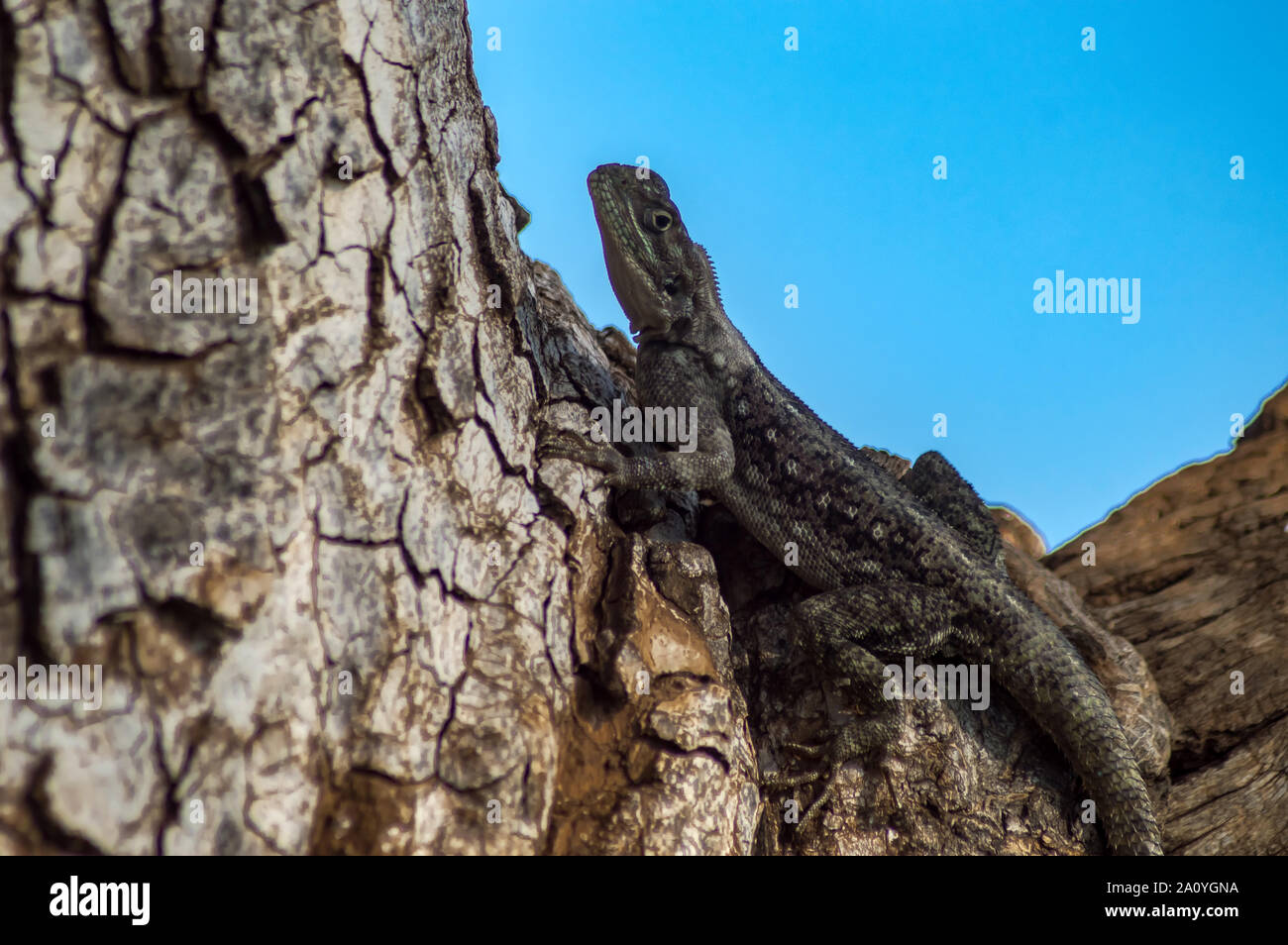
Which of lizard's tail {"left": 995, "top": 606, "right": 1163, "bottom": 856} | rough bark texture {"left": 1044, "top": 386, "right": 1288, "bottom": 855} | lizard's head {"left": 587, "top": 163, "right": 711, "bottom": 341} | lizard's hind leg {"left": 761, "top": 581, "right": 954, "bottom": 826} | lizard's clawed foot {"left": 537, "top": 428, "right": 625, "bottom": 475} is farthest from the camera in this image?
lizard's head {"left": 587, "top": 163, "right": 711, "bottom": 341}

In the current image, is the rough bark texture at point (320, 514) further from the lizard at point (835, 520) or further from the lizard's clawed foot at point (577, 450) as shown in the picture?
the lizard at point (835, 520)

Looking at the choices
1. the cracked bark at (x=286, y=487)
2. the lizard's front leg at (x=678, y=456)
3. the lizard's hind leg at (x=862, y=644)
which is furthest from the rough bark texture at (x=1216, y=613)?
the lizard's front leg at (x=678, y=456)

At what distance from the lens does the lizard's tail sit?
4172 mm

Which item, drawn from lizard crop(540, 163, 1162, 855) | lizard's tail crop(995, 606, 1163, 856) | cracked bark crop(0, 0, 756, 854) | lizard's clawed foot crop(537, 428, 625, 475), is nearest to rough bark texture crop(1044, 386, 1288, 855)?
lizard's tail crop(995, 606, 1163, 856)

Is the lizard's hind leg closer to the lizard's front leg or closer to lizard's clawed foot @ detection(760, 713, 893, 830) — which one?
lizard's clawed foot @ detection(760, 713, 893, 830)

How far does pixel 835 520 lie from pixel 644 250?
2032mm

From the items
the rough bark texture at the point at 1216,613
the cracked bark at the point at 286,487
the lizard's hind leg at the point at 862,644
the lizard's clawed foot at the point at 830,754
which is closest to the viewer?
the cracked bark at the point at 286,487

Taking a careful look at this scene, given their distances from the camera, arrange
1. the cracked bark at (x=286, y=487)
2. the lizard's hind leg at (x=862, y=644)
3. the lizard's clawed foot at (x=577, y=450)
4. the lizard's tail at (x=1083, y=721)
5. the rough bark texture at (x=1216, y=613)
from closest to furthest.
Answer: the cracked bark at (x=286, y=487)
the lizard's clawed foot at (x=577, y=450)
the lizard's hind leg at (x=862, y=644)
the lizard's tail at (x=1083, y=721)
the rough bark texture at (x=1216, y=613)

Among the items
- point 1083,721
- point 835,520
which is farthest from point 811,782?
point 835,520

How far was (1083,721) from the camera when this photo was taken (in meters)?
4.33

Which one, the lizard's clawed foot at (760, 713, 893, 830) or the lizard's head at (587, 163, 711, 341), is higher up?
the lizard's head at (587, 163, 711, 341)

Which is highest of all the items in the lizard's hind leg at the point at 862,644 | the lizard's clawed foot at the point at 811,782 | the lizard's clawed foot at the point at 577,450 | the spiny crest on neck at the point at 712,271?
the spiny crest on neck at the point at 712,271

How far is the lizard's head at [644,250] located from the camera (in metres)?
5.45

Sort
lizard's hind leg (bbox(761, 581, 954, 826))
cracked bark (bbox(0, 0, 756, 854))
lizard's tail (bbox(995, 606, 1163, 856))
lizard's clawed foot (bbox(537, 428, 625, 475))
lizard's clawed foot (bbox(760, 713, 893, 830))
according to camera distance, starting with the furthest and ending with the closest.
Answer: lizard's tail (bbox(995, 606, 1163, 856)) → lizard's hind leg (bbox(761, 581, 954, 826)) → lizard's clawed foot (bbox(760, 713, 893, 830)) → lizard's clawed foot (bbox(537, 428, 625, 475)) → cracked bark (bbox(0, 0, 756, 854))
